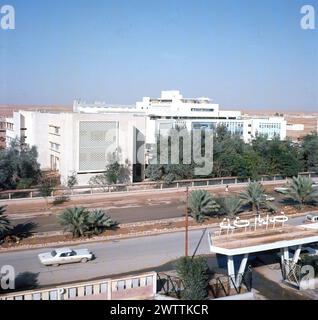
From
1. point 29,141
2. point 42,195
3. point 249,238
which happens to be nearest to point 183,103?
point 29,141

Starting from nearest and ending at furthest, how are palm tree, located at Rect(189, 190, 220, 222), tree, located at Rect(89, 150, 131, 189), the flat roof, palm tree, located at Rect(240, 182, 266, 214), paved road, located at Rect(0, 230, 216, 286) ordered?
the flat roof, paved road, located at Rect(0, 230, 216, 286), palm tree, located at Rect(189, 190, 220, 222), palm tree, located at Rect(240, 182, 266, 214), tree, located at Rect(89, 150, 131, 189)

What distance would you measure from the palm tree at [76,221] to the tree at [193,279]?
16.3 feet

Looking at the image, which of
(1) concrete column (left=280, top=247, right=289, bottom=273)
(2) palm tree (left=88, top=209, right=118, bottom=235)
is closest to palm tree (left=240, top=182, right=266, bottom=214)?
(2) palm tree (left=88, top=209, right=118, bottom=235)

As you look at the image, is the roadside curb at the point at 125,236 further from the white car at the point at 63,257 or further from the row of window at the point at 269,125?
the row of window at the point at 269,125

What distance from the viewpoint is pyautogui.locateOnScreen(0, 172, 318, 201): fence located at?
1888cm

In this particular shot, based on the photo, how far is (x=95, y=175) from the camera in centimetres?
2316

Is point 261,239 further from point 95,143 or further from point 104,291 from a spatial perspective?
point 95,143

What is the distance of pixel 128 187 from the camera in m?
21.9

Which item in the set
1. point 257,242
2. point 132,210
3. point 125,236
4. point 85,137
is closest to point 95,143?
point 85,137

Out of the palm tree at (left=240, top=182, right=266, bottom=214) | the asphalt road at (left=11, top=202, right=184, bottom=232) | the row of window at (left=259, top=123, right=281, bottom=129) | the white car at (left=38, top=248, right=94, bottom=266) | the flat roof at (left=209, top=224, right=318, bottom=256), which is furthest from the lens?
the row of window at (left=259, top=123, right=281, bottom=129)

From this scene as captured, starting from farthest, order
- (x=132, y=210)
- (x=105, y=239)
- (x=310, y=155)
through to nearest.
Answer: (x=310, y=155), (x=132, y=210), (x=105, y=239)

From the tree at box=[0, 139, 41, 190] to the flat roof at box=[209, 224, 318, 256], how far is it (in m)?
12.9

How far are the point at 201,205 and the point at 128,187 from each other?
6717mm

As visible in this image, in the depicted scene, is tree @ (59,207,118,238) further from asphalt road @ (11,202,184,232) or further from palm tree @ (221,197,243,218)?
palm tree @ (221,197,243,218)
